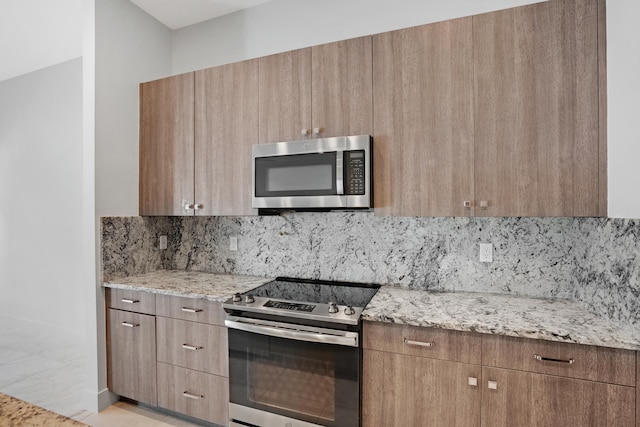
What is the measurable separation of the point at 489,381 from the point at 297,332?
36.8 inches

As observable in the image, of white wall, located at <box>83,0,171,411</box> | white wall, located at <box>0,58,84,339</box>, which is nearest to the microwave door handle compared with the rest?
white wall, located at <box>83,0,171,411</box>

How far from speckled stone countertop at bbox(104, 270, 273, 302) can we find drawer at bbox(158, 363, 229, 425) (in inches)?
20.1

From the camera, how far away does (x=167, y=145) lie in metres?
2.62

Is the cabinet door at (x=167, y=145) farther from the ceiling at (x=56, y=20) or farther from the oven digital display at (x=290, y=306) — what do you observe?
the oven digital display at (x=290, y=306)

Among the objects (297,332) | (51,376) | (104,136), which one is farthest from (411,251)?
(51,376)

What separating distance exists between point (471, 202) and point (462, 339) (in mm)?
694

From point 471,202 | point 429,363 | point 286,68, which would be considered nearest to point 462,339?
point 429,363

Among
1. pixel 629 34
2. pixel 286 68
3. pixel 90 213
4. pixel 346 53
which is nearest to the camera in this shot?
pixel 629 34

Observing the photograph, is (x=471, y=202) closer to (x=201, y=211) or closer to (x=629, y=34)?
(x=629, y=34)

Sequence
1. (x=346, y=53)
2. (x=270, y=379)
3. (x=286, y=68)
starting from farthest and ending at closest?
(x=286, y=68)
(x=346, y=53)
(x=270, y=379)

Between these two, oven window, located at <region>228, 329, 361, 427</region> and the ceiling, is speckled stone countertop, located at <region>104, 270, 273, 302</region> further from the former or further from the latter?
the ceiling

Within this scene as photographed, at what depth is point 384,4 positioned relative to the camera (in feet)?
7.61

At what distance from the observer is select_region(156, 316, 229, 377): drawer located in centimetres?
208

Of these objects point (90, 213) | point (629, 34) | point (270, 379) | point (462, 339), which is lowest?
point (270, 379)
